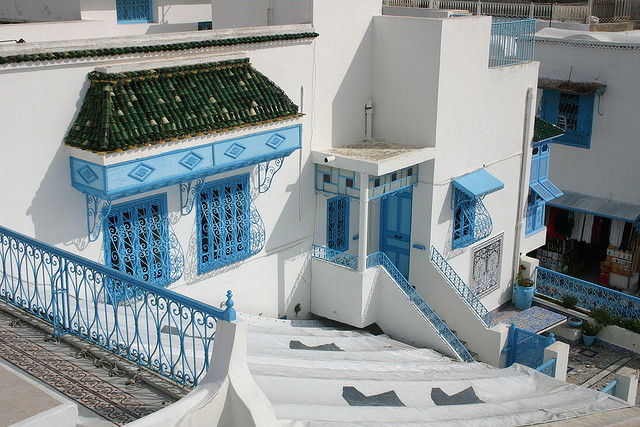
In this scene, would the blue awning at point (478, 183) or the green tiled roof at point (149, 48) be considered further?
the blue awning at point (478, 183)

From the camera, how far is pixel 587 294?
15656 millimetres

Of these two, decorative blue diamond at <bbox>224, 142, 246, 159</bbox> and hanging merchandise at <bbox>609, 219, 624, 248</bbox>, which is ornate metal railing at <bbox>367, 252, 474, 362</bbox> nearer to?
decorative blue diamond at <bbox>224, 142, 246, 159</bbox>

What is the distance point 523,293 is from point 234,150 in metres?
7.99

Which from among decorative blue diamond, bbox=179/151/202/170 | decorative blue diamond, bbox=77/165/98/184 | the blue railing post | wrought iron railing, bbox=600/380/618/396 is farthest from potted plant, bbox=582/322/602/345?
the blue railing post

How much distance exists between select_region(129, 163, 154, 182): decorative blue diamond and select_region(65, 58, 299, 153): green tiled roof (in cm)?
27

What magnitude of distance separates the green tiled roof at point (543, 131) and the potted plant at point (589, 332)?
150 inches

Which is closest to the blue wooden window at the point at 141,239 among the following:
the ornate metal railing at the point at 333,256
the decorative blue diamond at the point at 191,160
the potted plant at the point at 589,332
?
the decorative blue diamond at the point at 191,160

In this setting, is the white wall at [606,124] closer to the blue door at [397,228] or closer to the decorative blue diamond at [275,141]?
the blue door at [397,228]

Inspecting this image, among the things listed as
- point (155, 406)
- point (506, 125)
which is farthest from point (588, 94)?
point (155, 406)

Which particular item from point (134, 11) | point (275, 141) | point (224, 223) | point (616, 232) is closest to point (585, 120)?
point (616, 232)

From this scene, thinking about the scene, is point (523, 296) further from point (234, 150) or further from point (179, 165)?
point (179, 165)

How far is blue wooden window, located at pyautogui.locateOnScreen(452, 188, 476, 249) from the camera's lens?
527 inches

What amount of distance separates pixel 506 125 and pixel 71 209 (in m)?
8.51

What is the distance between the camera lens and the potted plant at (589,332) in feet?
49.0
